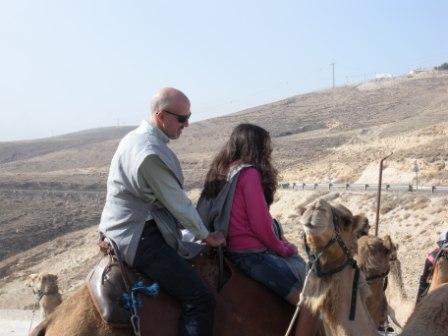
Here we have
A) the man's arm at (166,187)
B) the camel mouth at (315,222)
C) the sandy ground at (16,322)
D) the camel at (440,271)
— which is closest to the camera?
the camel mouth at (315,222)

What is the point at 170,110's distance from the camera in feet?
14.9

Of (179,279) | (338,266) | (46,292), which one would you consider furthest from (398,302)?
(46,292)

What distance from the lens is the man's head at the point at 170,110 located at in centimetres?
455

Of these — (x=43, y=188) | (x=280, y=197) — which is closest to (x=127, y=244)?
(x=280, y=197)

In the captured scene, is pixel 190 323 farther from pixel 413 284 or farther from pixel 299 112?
pixel 299 112

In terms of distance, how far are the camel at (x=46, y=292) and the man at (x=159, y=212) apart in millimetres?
5671

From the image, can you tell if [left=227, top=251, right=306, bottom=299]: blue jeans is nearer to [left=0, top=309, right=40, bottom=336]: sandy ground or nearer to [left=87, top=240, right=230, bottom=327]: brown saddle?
[left=87, top=240, right=230, bottom=327]: brown saddle

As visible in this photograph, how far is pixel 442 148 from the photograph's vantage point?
46.5m

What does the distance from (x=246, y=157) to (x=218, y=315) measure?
1226 mm

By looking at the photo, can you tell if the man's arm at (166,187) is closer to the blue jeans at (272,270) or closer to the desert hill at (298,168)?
the blue jeans at (272,270)

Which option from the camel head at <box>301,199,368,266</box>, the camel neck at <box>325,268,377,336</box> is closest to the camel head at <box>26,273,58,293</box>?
the camel neck at <box>325,268,377,336</box>

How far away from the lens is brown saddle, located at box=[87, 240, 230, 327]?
174 inches

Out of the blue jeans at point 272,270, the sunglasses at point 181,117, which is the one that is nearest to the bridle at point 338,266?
the blue jeans at point 272,270

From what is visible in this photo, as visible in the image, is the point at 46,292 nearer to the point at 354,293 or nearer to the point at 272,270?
the point at 272,270
